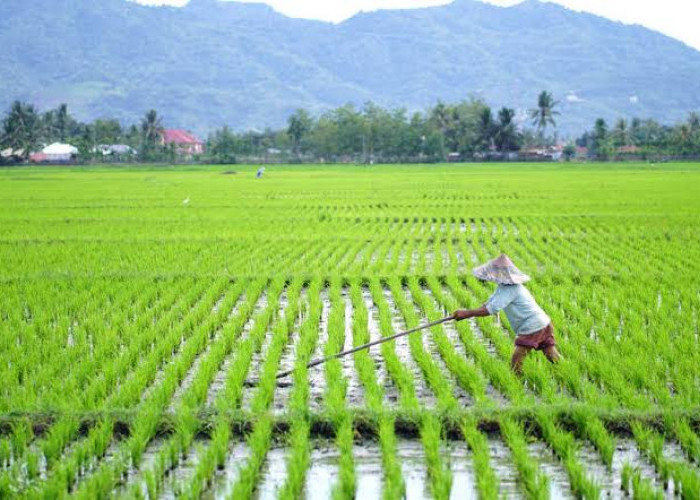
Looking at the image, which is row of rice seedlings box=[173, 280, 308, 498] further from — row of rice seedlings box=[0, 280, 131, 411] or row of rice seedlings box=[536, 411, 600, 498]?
row of rice seedlings box=[536, 411, 600, 498]

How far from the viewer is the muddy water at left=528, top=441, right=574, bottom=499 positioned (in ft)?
12.5

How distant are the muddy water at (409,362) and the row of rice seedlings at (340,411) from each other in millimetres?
474

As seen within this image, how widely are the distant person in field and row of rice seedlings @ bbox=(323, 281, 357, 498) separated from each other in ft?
3.34

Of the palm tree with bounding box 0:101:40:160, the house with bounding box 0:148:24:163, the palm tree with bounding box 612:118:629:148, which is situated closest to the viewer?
the house with bounding box 0:148:24:163

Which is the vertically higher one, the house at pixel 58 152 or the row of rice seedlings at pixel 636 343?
the house at pixel 58 152

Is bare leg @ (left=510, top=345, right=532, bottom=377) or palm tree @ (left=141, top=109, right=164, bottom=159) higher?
palm tree @ (left=141, top=109, right=164, bottom=159)

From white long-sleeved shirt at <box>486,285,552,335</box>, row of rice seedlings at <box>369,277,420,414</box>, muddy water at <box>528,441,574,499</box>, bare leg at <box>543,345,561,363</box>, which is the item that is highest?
→ white long-sleeved shirt at <box>486,285,552,335</box>

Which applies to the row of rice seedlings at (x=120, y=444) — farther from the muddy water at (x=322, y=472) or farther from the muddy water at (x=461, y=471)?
the muddy water at (x=461, y=471)

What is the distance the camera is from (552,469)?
13.4 ft

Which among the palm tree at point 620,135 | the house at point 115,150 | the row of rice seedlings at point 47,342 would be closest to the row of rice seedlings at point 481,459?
the row of rice seedlings at point 47,342

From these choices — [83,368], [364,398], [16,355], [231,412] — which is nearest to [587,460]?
[364,398]

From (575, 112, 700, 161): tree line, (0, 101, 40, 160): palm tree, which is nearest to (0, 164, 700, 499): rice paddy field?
(575, 112, 700, 161): tree line

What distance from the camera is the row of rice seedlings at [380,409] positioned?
3.72 m

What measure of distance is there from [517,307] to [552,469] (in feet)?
5.26
